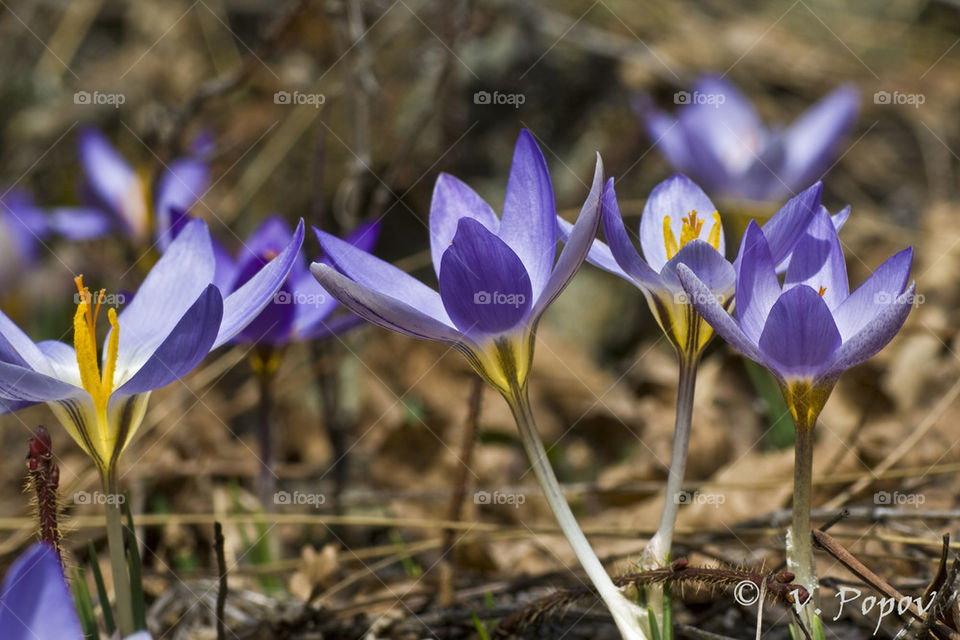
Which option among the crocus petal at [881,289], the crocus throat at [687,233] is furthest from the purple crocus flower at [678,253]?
the crocus petal at [881,289]

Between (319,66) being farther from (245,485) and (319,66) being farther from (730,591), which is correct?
(730,591)

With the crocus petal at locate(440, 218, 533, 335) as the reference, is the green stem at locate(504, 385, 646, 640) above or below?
below

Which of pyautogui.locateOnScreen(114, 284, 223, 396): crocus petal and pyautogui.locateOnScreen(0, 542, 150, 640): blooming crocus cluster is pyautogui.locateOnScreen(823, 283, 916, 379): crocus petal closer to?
pyautogui.locateOnScreen(114, 284, 223, 396): crocus petal

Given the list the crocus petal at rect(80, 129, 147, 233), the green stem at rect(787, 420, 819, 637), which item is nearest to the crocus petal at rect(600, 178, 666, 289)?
the green stem at rect(787, 420, 819, 637)

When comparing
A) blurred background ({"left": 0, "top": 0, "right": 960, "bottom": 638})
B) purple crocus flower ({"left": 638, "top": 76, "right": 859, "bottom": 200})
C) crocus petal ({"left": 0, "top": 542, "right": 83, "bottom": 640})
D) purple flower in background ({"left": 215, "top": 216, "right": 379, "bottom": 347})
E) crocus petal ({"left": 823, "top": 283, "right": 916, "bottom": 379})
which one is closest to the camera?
crocus petal ({"left": 0, "top": 542, "right": 83, "bottom": 640})

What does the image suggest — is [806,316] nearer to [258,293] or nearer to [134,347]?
[258,293]

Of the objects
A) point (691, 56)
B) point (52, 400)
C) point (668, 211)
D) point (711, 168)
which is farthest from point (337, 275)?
point (691, 56)

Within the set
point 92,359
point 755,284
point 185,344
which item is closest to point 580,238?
point 755,284

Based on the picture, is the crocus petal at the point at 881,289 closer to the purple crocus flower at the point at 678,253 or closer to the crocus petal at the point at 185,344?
the purple crocus flower at the point at 678,253
